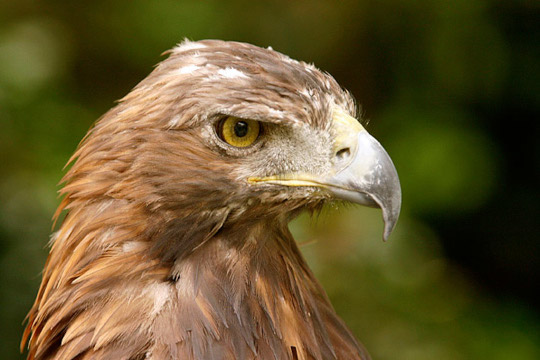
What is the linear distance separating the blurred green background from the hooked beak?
67.9 inches

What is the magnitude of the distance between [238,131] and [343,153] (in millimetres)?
297

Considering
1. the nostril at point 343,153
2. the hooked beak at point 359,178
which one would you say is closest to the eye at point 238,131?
the hooked beak at point 359,178

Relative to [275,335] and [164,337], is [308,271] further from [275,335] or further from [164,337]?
[164,337]

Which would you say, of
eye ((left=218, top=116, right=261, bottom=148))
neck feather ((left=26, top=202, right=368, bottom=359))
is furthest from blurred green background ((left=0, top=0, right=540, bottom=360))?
eye ((left=218, top=116, right=261, bottom=148))

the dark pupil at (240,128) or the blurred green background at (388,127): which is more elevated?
the dark pupil at (240,128)

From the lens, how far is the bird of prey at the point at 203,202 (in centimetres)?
190

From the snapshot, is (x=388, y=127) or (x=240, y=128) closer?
(x=240, y=128)

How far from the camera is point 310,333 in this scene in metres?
2.06

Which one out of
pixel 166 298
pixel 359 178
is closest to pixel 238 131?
pixel 359 178

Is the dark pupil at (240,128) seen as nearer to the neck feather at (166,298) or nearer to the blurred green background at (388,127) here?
the neck feather at (166,298)

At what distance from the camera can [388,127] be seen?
13.8 ft

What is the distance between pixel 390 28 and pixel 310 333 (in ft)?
9.09

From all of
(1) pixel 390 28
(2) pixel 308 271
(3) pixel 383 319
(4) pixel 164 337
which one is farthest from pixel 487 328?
(4) pixel 164 337

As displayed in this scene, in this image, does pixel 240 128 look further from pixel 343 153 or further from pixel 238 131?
pixel 343 153
